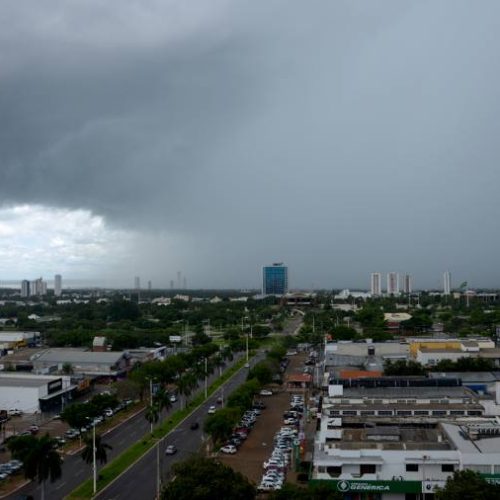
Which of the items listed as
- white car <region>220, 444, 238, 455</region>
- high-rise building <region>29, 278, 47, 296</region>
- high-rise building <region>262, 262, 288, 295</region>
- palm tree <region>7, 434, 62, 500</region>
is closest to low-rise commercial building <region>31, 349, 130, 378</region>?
white car <region>220, 444, 238, 455</region>

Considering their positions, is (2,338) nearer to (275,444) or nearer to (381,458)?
(275,444)

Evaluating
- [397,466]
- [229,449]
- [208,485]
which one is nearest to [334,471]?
[397,466]

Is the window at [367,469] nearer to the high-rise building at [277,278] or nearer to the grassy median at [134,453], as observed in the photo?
the grassy median at [134,453]

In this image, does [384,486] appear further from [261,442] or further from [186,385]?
[186,385]

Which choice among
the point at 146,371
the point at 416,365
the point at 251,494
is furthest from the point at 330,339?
the point at 251,494

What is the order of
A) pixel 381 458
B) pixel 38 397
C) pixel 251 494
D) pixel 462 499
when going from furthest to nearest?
pixel 38 397 < pixel 381 458 < pixel 251 494 < pixel 462 499

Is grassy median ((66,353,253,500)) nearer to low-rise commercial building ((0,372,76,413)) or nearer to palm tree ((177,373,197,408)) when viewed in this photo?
palm tree ((177,373,197,408))
